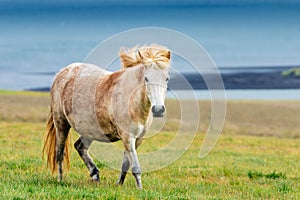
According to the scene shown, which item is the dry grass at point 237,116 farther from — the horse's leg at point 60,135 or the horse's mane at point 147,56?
the horse's mane at point 147,56

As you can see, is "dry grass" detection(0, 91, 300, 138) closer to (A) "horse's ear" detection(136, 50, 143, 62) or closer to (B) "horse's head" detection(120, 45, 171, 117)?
(A) "horse's ear" detection(136, 50, 143, 62)

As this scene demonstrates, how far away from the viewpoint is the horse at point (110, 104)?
1043 centimetres

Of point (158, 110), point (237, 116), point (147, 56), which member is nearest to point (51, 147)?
point (147, 56)

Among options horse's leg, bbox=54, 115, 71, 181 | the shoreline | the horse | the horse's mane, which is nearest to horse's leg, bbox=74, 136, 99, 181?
the horse

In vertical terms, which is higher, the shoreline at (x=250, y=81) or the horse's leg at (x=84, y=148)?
the horse's leg at (x=84, y=148)

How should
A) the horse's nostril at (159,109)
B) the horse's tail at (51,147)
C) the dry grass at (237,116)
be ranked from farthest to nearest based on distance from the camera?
the dry grass at (237,116) < the horse's tail at (51,147) < the horse's nostril at (159,109)

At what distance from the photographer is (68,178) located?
1269cm

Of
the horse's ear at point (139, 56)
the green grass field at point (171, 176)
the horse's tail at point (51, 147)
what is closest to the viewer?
the green grass field at point (171, 176)

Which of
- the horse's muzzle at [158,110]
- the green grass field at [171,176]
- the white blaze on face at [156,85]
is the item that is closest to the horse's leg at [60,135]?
the green grass field at [171,176]

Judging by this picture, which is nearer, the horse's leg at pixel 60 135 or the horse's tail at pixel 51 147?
the horse's leg at pixel 60 135

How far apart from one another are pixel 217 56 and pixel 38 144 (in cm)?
14218

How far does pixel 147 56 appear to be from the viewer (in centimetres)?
1062

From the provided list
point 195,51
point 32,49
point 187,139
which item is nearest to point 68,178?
point 187,139

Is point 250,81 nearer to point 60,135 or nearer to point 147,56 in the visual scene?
point 60,135
